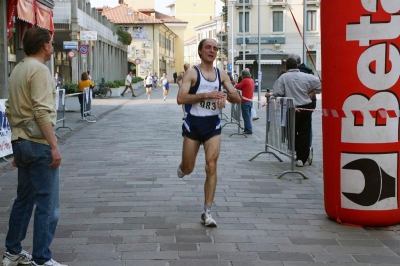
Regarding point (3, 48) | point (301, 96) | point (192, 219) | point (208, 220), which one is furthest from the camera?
point (3, 48)

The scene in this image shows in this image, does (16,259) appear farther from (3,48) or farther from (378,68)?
(3,48)

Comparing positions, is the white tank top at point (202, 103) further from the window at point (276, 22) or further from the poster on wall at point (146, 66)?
the poster on wall at point (146, 66)

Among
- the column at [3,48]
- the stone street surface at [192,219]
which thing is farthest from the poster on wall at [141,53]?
the stone street surface at [192,219]

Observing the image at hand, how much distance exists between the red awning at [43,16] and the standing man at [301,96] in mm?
11121

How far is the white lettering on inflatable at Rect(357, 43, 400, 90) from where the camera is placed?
19.2 feet

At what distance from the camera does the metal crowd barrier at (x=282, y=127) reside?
920cm

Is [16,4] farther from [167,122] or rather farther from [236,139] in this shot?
[236,139]

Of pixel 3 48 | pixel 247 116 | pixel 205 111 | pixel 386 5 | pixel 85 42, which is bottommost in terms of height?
pixel 247 116

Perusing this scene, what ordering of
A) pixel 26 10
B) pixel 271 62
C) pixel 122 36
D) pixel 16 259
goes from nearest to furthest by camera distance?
pixel 16 259 → pixel 26 10 → pixel 271 62 → pixel 122 36

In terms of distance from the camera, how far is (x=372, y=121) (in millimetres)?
5934

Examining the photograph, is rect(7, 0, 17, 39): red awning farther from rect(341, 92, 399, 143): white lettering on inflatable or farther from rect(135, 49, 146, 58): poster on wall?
rect(135, 49, 146, 58): poster on wall

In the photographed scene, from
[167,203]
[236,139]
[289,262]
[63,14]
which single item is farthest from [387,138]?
[63,14]

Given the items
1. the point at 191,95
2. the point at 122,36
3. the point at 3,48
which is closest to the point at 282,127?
the point at 191,95

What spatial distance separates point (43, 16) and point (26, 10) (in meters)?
2.06
